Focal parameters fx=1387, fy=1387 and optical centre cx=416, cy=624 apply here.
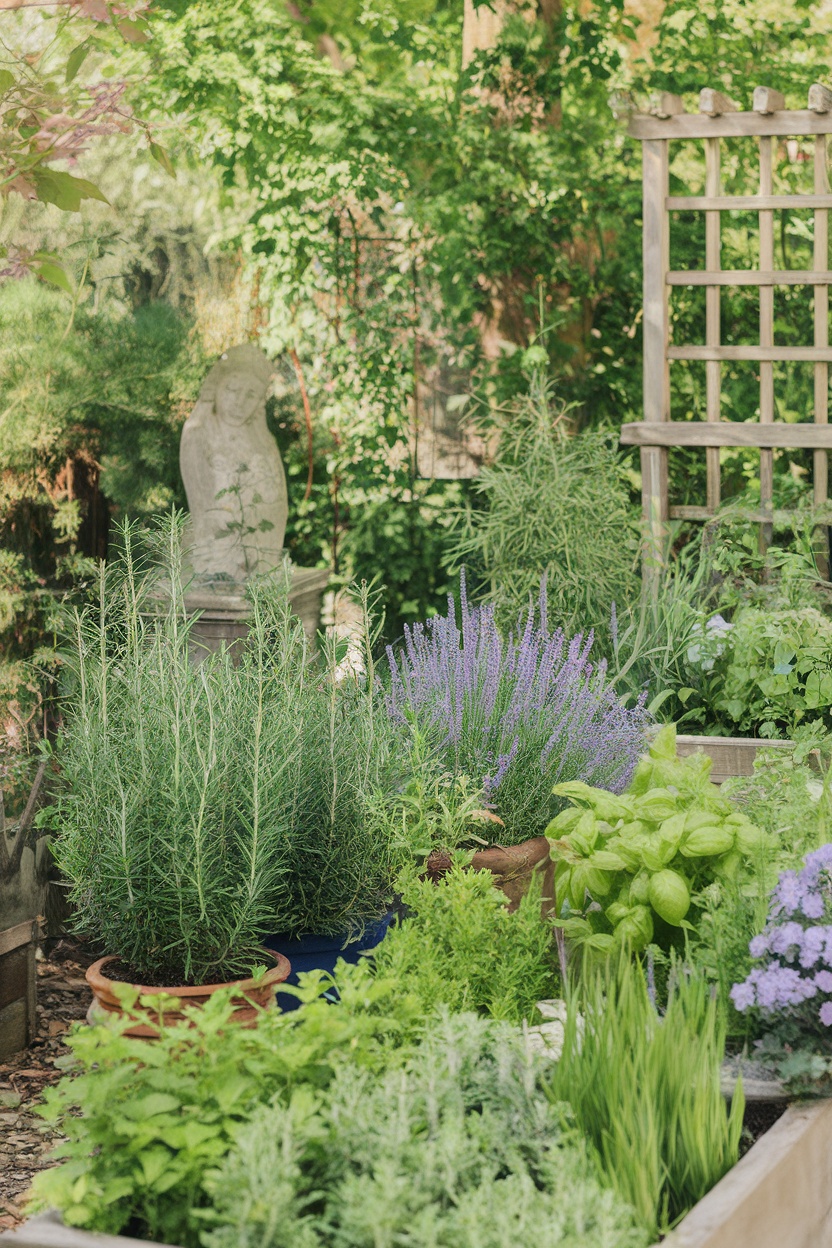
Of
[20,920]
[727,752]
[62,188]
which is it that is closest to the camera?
[62,188]

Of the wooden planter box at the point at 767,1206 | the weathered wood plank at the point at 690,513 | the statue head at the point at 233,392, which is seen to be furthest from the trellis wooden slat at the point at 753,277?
the wooden planter box at the point at 767,1206

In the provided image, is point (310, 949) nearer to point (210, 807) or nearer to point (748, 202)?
point (210, 807)

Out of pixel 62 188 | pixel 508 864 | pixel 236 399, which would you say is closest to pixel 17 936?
pixel 508 864

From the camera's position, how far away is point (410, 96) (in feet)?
19.6

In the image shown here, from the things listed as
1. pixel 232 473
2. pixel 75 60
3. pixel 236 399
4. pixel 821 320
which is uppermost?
pixel 75 60

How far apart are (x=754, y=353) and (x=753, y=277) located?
29 centimetres

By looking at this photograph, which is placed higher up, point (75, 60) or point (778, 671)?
point (75, 60)

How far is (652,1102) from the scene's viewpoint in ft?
5.20

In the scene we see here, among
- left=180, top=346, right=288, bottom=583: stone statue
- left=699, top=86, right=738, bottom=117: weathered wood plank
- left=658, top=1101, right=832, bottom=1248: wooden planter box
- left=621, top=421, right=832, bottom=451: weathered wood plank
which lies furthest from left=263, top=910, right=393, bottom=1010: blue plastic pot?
left=699, top=86, right=738, bottom=117: weathered wood plank

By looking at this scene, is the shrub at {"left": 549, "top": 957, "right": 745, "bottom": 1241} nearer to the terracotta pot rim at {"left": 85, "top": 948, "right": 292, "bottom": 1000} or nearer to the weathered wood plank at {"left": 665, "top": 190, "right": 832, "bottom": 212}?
the terracotta pot rim at {"left": 85, "top": 948, "right": 292, "bottom": 1000}

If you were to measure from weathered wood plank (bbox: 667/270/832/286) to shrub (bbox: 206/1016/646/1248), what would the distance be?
13.9ft

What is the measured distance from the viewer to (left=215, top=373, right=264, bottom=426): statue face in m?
5.01

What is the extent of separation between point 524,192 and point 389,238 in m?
0.62

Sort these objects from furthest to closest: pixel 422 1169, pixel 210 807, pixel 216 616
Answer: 1. pixel 216 616
2. pixel 210 807
3. pixel 422 1169
